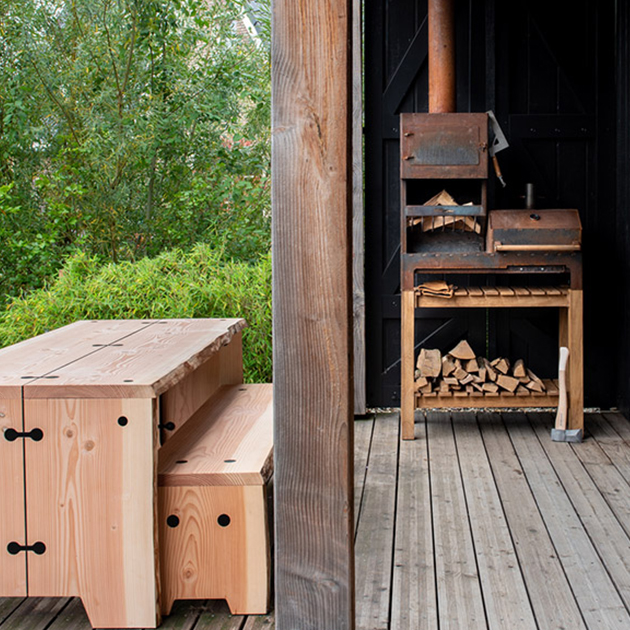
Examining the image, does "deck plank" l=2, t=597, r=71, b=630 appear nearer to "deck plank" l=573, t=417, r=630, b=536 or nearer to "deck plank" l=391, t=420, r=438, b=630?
"deck plank" l=391, t=420, r=438, b=630

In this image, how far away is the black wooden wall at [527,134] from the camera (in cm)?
473

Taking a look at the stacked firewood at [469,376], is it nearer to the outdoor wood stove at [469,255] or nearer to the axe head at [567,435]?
the outdoor wood stove at [469,255]

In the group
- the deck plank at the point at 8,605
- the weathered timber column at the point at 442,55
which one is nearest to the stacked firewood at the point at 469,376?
the weathered timber column at the point at 442,55

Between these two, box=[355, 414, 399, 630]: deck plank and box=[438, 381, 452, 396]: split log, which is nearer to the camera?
box=[355, 414, 399, 630]: deck plank

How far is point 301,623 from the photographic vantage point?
5.57 ft

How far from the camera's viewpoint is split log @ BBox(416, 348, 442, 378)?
452 cm

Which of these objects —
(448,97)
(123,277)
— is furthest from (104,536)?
(123,277)

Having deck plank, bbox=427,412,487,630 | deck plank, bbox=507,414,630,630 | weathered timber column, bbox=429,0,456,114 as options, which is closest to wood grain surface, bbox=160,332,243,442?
deck plank, bbox=427,412,487,630

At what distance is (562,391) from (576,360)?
0.17m

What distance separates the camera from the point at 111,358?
8.75ft

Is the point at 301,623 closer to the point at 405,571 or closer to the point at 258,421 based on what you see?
the point at 405,571

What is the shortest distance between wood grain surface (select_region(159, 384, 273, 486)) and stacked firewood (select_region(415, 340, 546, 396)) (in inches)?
54.8

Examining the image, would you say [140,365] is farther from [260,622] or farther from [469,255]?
[469,255]

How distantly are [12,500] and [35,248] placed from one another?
14.4 feet
